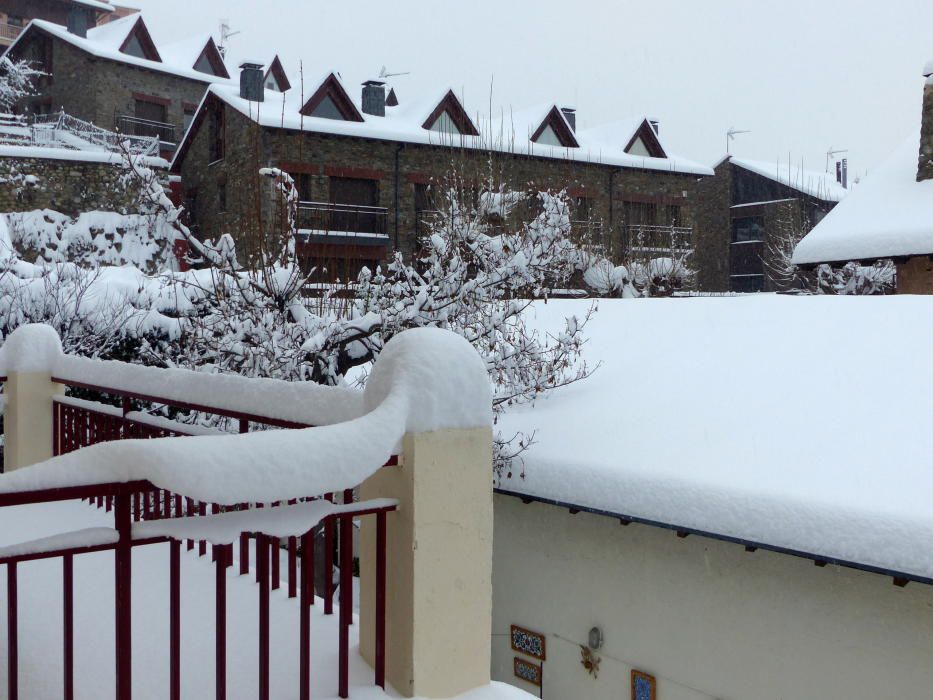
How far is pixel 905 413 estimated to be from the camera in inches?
241

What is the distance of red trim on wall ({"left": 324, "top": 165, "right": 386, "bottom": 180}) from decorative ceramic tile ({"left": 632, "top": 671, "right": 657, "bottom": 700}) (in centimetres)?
1813

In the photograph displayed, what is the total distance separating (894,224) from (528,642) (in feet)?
29.1

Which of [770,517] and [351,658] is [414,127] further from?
[351,658]

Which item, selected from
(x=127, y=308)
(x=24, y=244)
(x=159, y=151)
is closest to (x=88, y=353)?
(x=127, y=308)

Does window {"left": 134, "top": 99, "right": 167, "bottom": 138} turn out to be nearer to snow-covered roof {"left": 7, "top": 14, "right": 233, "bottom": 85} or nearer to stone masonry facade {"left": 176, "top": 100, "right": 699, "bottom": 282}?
snow-covered roof {"left": 7, "top": 14, "right": 233, "bottom": 85}

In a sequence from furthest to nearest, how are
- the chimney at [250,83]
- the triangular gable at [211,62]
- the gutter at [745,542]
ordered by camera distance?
the triangular gable at [211,62]
the chimney at [250,83]
the gutter at [745,542]

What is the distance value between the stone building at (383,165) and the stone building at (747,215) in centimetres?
471

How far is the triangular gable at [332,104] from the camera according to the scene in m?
22.9

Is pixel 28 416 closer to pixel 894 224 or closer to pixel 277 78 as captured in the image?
pixel 894 224

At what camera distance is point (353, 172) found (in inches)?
901

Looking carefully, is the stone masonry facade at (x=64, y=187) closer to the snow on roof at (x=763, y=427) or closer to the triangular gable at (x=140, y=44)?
the triangular gable at (x=140, y=44)

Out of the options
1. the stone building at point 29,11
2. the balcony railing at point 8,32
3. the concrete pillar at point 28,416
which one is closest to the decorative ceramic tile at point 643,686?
the concrete pillar at point 28,416

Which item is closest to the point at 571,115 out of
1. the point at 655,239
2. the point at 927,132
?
the point at 655,239

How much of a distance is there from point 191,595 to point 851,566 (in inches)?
140
